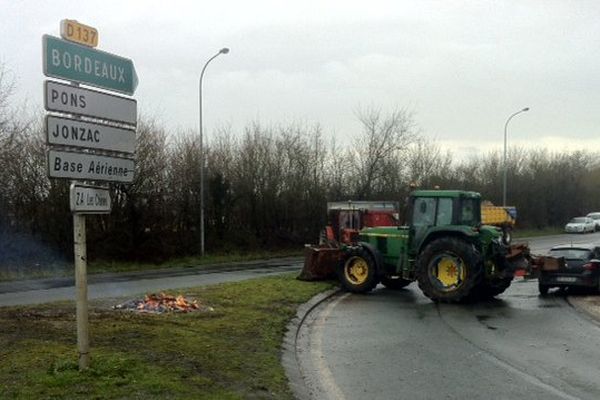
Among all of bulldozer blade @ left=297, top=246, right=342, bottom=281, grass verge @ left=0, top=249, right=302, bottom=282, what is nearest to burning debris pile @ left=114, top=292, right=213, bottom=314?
bulldozer blade @ left=297, top=246, right=342, bottom=281

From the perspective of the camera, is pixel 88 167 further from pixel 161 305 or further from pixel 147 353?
pixel 161 305

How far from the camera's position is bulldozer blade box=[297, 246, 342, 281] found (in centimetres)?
1845

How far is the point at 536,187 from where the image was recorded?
66.8 metres

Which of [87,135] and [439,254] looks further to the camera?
[439,254]

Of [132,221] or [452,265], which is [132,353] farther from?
[132,221]

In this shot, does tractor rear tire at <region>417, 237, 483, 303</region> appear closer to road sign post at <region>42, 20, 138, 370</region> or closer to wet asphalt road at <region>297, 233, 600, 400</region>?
wet asphalt road at <region>297, 233, 600, 400</region>

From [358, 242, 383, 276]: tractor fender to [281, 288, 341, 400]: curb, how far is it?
6.85ft

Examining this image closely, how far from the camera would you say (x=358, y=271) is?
17406mm

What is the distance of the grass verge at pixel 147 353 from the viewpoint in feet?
20.8

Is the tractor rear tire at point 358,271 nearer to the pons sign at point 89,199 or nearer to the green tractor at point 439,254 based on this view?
the green tractor at point 439,254

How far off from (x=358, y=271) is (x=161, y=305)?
681 cm

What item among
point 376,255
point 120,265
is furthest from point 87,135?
point 120,265

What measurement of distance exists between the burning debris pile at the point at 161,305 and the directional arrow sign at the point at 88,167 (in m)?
4.89

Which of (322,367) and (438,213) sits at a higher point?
(438,213)
